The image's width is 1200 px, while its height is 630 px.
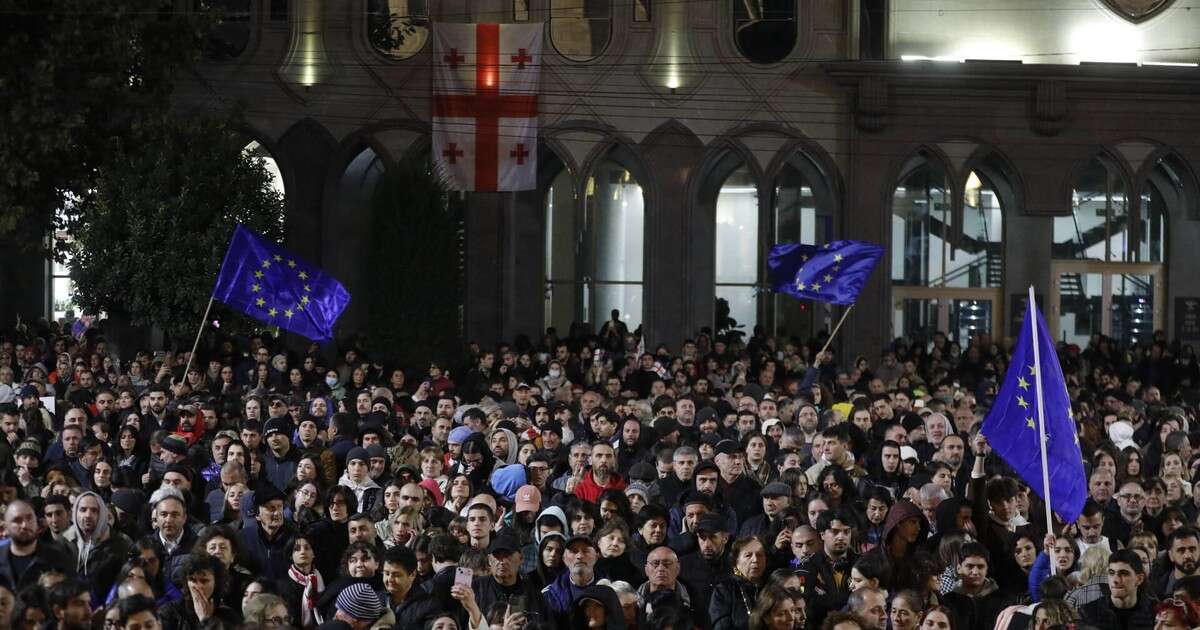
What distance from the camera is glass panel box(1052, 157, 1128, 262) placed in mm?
34156

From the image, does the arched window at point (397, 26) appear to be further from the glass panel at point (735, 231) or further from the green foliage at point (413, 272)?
the glass panel at point (735, 231)

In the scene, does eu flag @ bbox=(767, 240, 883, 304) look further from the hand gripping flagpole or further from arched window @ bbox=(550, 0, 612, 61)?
the hand gripping flagpole

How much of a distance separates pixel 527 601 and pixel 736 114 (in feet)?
76.0

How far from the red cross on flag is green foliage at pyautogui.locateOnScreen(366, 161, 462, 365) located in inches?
51.2

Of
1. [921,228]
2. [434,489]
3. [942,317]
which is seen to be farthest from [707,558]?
[942,317]

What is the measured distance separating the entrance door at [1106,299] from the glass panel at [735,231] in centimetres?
564

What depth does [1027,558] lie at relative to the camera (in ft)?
38.3

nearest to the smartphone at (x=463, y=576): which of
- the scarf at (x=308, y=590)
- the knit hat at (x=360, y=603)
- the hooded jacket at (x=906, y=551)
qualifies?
the knit hat at (x=360, y=603)

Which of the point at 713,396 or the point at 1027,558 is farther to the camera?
the point at 713,396

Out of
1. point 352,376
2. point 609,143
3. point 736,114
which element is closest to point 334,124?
point 609,143

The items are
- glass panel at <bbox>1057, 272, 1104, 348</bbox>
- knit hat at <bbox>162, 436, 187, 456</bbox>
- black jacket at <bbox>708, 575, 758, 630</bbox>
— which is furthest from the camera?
glass panel at <bbox>1057, 272, 1104, 348</bbox>

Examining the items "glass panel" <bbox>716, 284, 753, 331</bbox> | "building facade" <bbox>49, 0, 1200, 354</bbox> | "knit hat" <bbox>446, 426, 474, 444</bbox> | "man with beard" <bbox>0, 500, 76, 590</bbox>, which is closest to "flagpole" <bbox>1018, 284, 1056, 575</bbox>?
"knit hat" <bbox>446, 426, 474, 444</bbox>

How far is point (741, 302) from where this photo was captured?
33875mm

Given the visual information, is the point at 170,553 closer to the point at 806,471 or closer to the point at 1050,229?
the point at 806,471
